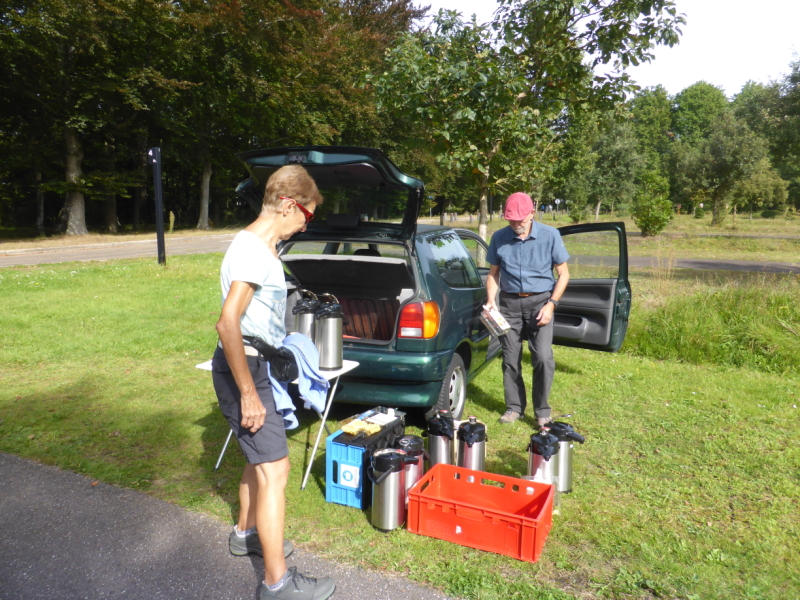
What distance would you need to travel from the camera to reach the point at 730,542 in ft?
10.0

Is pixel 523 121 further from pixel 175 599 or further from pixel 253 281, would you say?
pixel 175 599

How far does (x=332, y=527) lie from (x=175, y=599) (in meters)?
0.88

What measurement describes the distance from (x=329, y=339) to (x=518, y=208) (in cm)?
182

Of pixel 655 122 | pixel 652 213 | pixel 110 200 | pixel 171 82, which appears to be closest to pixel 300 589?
pixel 171 82

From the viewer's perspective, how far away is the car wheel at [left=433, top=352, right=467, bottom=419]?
4422mm

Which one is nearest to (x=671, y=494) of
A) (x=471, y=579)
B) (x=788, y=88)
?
(x=471, y=579)

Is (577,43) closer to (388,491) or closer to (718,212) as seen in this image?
(388,491)

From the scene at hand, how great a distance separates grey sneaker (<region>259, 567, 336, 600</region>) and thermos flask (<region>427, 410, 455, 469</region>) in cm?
123

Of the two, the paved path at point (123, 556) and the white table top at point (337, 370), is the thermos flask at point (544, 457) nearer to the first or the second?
the paved path at point (123, 556)

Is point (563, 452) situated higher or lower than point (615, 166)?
lower

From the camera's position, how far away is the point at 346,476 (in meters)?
3.42

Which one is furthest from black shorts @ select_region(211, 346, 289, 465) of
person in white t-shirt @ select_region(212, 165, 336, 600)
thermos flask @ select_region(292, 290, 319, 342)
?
thermos flask @ select_region(292, 290, 319, 342)

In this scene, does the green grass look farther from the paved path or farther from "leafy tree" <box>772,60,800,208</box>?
"leafy tree" <box>772,60,800,208</box>

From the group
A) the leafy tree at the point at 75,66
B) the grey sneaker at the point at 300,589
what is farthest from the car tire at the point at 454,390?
the leafy tree at the point at 75,66
